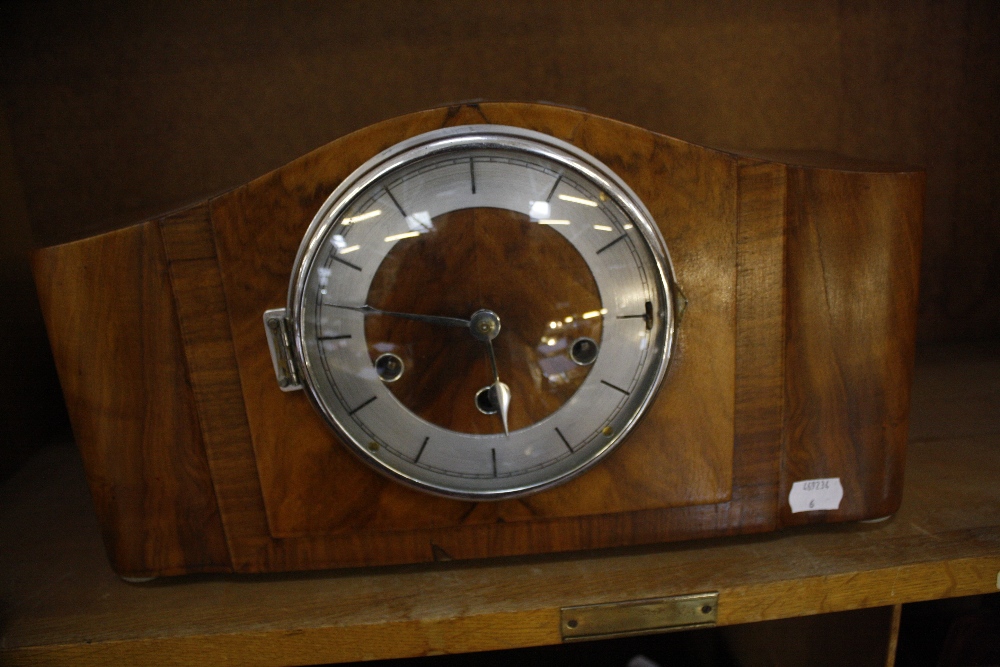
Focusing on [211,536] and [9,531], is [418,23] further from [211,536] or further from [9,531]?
[9,531]

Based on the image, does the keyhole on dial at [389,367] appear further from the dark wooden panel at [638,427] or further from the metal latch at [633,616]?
the metal latch at [633,616]

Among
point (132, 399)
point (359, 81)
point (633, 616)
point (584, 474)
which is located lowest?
point (633, 616)

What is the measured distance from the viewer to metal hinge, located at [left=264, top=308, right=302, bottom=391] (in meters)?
0.68

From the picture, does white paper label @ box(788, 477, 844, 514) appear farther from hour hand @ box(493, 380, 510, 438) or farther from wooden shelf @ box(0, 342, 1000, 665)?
hour hand @ box(493, 380, 510, 438)

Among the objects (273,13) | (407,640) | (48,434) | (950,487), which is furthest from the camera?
Result: (48,434)

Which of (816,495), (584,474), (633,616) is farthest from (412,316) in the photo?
(816,495)

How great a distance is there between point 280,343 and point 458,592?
0.30 metres

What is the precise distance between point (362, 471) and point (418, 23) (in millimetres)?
681

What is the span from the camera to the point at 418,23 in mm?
1071

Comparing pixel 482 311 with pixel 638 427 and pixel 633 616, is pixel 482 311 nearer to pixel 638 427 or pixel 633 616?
pixel 638 427

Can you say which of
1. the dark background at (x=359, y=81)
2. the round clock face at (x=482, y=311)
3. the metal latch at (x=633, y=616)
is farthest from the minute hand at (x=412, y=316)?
the dark background at (x=359, y=81)

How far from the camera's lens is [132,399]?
2.31 feet

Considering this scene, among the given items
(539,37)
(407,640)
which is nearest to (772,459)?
(407,640)

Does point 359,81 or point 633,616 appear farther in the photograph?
point 359,81
